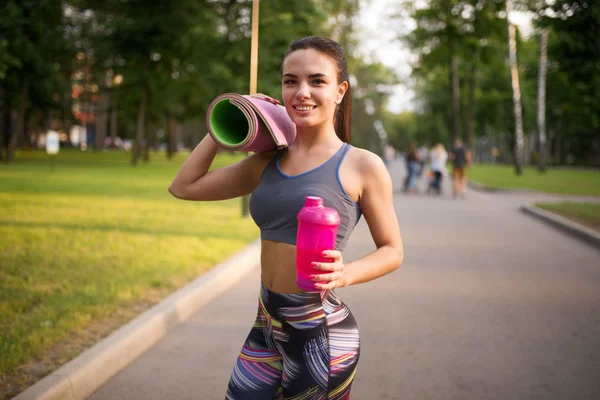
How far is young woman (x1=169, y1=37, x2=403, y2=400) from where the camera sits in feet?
7.31

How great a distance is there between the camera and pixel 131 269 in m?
7.47

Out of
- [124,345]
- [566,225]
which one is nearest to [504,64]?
[566,225]

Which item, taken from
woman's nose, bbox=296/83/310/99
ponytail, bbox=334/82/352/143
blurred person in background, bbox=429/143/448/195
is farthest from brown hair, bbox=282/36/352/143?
blurred person in background, bbox=429/143/448/195

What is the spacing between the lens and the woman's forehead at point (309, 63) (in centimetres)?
222

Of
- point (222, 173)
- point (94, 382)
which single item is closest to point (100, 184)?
point (94, 382)

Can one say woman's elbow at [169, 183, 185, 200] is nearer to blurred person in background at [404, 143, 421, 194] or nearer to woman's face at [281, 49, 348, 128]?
woman's face at [281, 49, 348, 128]

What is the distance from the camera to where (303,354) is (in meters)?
2.28

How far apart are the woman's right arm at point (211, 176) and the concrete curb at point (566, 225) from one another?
9700 millimetres

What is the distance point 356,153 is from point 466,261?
23.5 ft

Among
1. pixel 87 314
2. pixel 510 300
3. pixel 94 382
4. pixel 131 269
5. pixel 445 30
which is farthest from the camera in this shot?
pixel 445 30

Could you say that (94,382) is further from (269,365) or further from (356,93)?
(356,93)

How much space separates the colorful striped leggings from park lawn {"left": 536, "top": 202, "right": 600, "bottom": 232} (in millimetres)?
11186

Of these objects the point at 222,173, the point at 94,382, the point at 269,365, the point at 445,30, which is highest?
the point at 445,30

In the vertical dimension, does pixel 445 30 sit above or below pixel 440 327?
above
